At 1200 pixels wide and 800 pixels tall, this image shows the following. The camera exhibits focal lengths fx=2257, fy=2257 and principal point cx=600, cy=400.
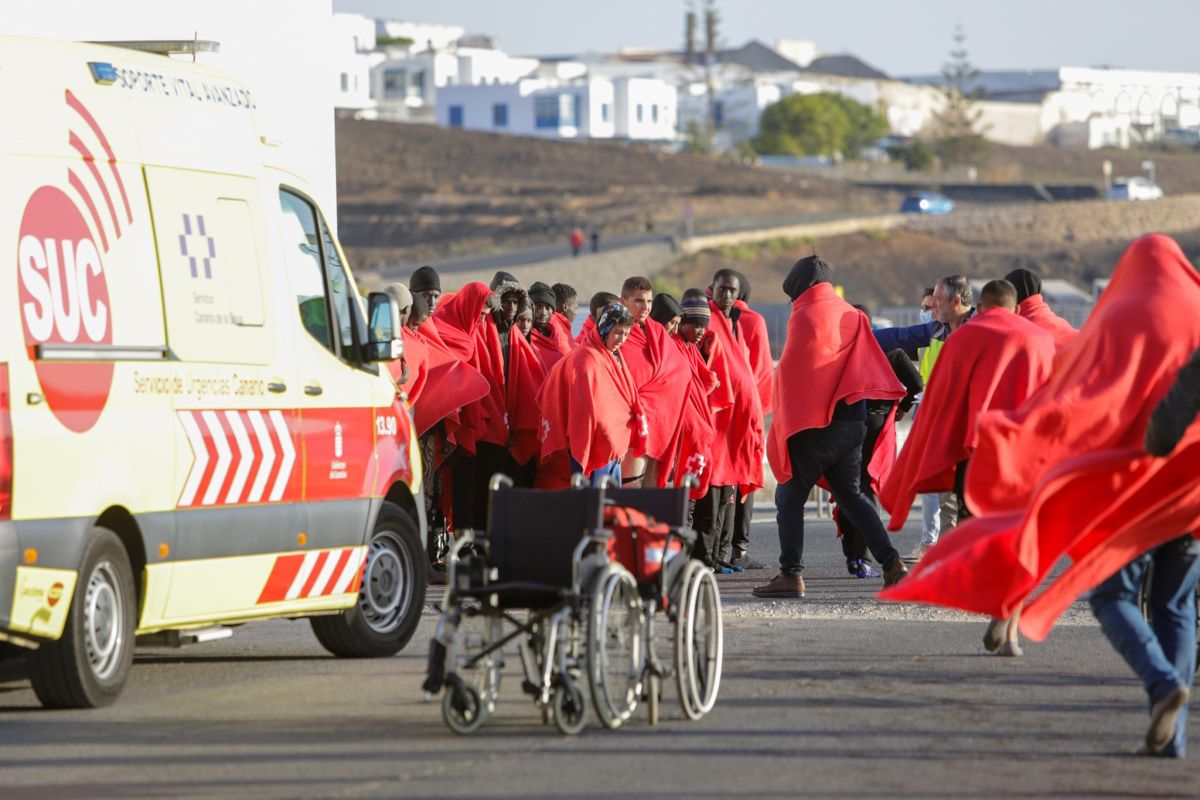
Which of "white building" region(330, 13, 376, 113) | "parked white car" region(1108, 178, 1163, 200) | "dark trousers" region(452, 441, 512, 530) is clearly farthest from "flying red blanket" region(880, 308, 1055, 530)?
"parked white car" region(1108, 178, 1163, 200)

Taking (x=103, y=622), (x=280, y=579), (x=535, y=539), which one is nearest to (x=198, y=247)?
(x=280, y=579)

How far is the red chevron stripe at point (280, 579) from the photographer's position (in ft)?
34.1

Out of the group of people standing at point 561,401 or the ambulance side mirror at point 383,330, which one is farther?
the group of people standing at point 561,401

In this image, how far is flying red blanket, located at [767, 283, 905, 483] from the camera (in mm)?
14352

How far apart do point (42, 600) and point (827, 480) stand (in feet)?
21.8

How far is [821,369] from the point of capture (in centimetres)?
1445

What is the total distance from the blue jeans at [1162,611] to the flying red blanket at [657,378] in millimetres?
6953

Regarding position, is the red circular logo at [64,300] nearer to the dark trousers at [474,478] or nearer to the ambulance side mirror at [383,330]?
the ambulance side mirror at [383,330]

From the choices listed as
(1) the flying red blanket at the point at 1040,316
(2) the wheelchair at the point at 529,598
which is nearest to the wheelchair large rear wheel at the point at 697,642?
(2) the wheelchair at the point at 529,598

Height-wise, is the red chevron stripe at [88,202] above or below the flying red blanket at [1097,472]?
above

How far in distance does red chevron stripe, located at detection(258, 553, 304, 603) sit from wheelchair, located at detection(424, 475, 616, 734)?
1357mm

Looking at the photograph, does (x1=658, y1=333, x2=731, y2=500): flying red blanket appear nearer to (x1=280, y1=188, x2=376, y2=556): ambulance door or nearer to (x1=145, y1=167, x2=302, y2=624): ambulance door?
(x1=280, y1=188, x2=376, y2=556): ambulance door

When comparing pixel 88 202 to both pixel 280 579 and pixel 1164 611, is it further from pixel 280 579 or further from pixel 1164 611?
pixel 1164 611

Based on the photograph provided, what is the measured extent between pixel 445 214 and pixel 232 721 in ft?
419
